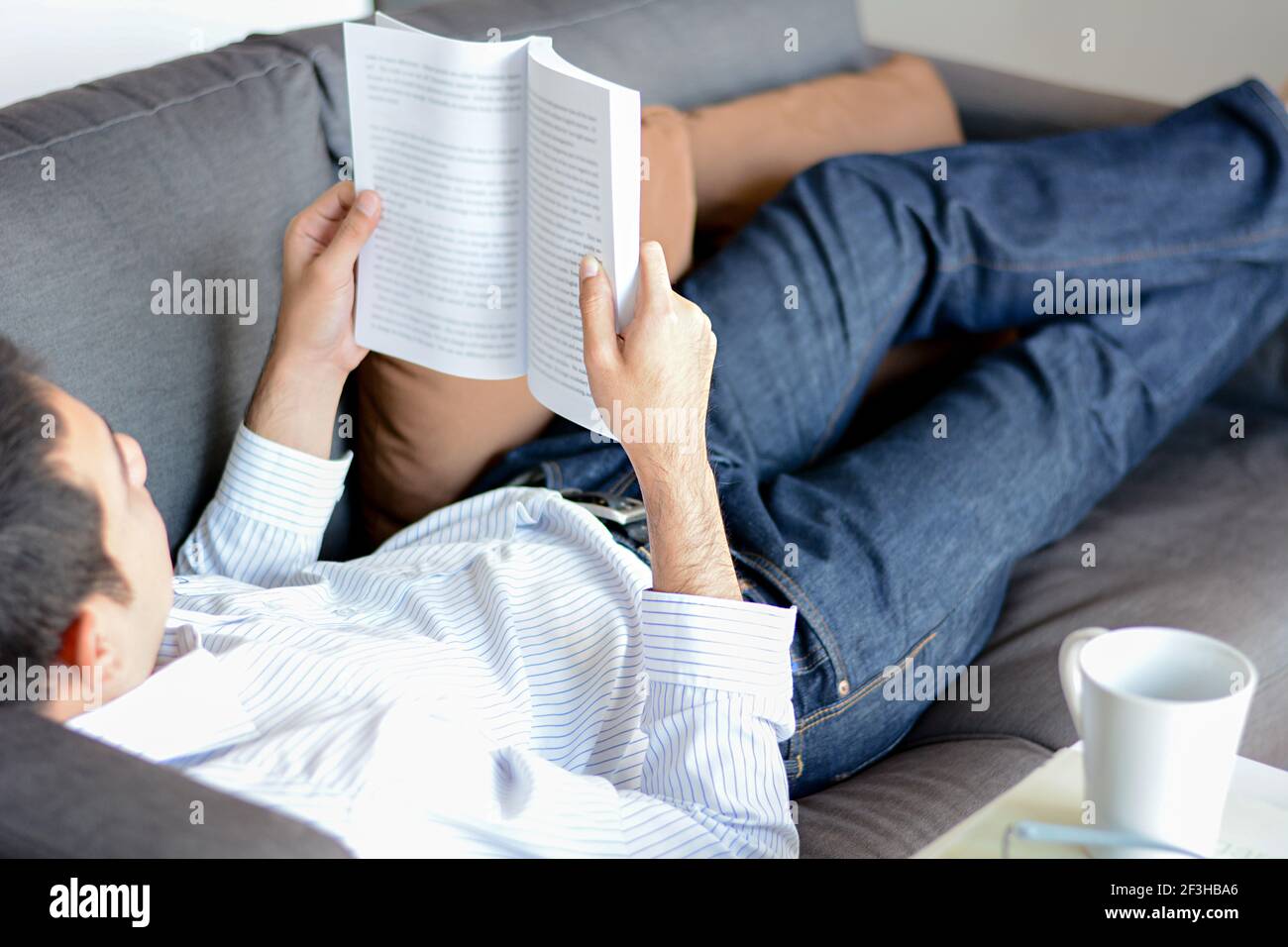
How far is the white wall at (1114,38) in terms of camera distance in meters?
2.44

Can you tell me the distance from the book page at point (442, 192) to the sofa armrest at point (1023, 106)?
3.75ft

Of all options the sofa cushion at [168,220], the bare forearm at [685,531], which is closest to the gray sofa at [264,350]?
the sofa cushion at [168,220]

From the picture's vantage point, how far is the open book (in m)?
0.99

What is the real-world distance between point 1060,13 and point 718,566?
203cm

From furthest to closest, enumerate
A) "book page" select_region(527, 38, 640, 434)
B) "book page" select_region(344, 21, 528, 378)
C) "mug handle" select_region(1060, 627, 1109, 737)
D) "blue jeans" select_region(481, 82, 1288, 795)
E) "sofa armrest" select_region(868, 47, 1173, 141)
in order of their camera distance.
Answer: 1. "sofa armrest" select_region(868, 47, 1173, 141)
2. "blue jeans" select_region(481, 82, 1288, 795)
3. "book page" select_region(344, 21, 528, 378)
4. "book page" select_region(527, 38, 640, 434)
5. "mug handle" select_region(1060, 627, 1109, 737)

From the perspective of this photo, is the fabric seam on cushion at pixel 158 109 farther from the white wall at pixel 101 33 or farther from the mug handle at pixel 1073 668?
the mug handle at pixel 1073 668

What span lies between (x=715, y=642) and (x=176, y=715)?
1.29 feet

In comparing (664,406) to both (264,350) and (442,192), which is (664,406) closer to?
(442,192)

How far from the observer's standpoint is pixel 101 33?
5.38 ft

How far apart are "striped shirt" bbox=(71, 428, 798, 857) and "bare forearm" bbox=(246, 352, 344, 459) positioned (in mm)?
21

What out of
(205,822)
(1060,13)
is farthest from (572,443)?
(1060,13)

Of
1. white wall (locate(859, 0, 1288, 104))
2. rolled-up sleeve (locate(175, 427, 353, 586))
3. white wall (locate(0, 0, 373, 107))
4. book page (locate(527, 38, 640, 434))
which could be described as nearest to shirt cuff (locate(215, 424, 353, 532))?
rolled-up sleeve (locate(175, 427, 353, 586))

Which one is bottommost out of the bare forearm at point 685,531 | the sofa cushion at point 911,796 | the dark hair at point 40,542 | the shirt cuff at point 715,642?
the sofa cushion at point 911,796

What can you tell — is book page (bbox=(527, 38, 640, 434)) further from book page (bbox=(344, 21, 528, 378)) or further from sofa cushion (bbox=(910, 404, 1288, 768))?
sofa cushion (bbox=(910, 404, 1288, 768))
